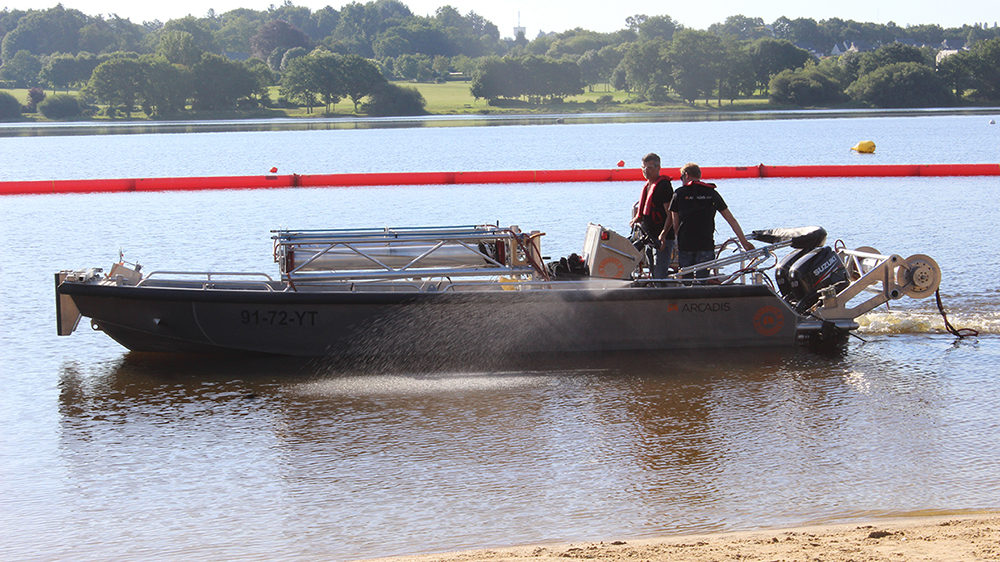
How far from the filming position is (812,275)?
31.7ft

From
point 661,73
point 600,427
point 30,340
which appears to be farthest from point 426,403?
point 661,73

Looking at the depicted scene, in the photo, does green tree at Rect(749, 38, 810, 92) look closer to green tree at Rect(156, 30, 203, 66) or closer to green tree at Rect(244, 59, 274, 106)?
green tree at Rect(244, 59, 274, 106)

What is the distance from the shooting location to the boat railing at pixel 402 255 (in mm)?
9539

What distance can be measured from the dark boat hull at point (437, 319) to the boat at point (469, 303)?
13mm

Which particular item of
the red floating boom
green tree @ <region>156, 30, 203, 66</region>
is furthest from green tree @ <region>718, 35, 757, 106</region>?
the red floating boom

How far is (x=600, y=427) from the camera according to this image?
25.2ft

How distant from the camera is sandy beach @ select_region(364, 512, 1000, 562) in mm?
4766

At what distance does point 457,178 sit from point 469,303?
22.9 metres

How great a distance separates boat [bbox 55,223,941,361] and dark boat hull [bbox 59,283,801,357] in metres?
0.01

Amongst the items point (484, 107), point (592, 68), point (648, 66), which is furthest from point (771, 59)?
point (484, 107)

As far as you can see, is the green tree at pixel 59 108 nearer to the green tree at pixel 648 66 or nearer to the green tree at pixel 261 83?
the green tree at pixel 261 83

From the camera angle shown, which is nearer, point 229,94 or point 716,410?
point 716,410

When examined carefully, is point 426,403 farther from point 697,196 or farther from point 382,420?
point 697,196

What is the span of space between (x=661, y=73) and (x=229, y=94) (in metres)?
63.9
